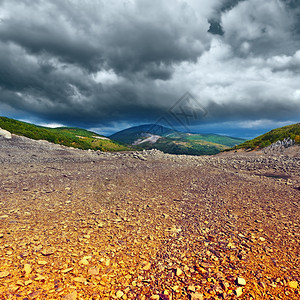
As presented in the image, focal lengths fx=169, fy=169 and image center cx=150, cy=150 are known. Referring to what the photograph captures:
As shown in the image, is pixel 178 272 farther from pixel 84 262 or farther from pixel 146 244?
pixel 84 262

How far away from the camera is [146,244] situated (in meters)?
4.70

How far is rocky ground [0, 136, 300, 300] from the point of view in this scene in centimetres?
332

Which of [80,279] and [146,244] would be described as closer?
[80,279]

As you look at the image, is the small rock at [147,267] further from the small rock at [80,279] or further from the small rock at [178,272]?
the small rock at [80,279]

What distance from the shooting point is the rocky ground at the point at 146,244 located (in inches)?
131

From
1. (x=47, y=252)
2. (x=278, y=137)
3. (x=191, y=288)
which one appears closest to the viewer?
(x=191, y=288)

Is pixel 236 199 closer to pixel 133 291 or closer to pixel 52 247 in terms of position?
pixel 133 291

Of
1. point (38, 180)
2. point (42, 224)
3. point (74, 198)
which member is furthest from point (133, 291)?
point (38, 180)

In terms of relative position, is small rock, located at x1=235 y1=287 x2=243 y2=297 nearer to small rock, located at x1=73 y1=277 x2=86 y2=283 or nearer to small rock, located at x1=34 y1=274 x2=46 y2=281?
small rock, located at x1=73 y1=277 x2=86 y2=283

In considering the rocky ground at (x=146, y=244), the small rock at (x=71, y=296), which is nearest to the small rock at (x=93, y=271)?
the rocky ground at (x=146, y=244)

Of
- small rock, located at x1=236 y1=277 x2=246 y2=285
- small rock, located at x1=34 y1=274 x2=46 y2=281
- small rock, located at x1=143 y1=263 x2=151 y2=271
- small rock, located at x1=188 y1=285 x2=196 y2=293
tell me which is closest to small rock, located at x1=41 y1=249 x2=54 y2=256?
small rock, located at x1=34 y1=274 x2=46 y2=281

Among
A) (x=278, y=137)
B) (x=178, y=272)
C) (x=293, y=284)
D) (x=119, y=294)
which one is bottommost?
(x=119, y=294)

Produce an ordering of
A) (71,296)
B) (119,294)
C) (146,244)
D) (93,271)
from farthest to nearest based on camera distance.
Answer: (146,244) → (93,271) → (119,294) → (71,296)

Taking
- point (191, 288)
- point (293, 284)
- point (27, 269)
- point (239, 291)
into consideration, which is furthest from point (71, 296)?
point (293, 284)
